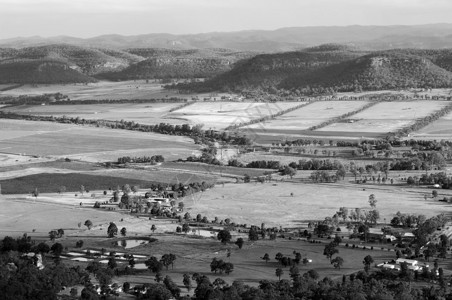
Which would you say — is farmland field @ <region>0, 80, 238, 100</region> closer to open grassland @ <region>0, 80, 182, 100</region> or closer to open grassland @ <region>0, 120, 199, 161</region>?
open grassland @ <region>0, 80, 182, 100</region>

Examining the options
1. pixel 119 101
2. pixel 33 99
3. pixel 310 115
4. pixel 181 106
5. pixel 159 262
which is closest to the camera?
pixel 159 262

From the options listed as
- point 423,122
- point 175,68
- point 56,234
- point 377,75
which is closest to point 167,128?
point 423,122

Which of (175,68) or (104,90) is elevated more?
(175,68)

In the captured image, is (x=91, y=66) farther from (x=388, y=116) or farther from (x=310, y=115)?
(x=388, y=116)

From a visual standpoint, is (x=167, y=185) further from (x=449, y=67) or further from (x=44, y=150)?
(x=449, y=67)

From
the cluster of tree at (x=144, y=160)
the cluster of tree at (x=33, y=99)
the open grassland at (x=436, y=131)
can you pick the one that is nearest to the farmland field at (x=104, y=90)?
the cluster of tree at (x=33, y=99)

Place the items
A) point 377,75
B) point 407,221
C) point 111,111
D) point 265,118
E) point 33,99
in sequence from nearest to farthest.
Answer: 1. point 407,221
2. point 265,118
3. point 111,111
4. point 377,75
5. point 33,99

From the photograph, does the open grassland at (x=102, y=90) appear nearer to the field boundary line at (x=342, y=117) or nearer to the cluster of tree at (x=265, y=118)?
the cluster of tree at (x=265, y=118)
